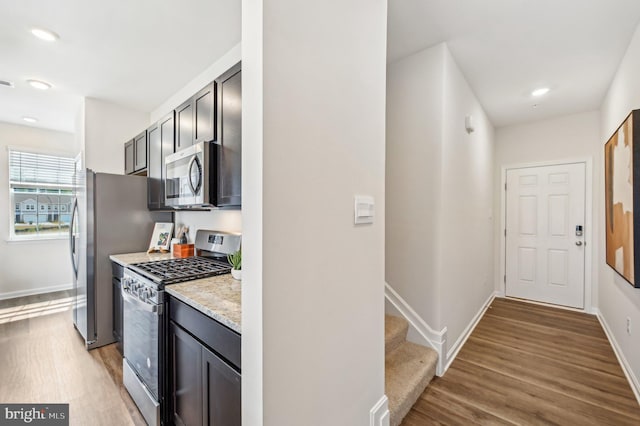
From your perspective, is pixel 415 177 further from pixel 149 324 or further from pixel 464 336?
pixel 149 324

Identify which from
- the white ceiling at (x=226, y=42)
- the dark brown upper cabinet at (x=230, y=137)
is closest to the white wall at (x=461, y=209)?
the white ceiling at (x=226, y=42)

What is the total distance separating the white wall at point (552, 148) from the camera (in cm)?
354

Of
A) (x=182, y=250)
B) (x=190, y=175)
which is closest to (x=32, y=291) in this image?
(x=182, y=250)

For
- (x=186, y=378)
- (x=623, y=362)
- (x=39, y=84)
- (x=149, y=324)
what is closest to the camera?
(x=186, y=378)

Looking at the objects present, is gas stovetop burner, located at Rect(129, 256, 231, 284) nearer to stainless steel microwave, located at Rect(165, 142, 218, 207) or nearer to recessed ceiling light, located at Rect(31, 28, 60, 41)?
Result: stainless steel microwave, located at Rect(165, 142, 218, 207)

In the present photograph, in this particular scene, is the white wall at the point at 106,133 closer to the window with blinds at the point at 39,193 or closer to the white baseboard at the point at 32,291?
the window with blinds at the point at 39,193

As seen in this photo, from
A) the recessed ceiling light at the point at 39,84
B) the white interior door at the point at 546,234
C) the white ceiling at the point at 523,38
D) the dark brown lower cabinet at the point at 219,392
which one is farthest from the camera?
the white interior door at the point at 546,234

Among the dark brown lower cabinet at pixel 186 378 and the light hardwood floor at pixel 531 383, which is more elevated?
the dark brown lower cabinet at pixel 186 378

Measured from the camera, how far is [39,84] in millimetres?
2885

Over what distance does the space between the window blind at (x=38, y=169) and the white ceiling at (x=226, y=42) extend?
129cm

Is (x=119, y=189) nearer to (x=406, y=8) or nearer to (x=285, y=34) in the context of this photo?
(x=285, y=34)

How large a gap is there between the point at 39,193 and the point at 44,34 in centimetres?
328

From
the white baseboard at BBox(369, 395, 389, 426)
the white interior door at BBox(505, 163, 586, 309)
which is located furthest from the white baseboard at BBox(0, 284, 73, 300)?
the white interior door at BBox(505, 163, 586, 309)

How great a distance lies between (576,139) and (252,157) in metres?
4.64
